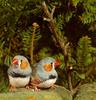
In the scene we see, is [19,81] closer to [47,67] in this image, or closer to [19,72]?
[19,72]

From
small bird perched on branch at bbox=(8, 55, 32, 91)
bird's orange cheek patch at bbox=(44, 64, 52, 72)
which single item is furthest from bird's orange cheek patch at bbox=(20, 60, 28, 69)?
bird's orange cheek patch at bbox=(44, 64, 52, 72)

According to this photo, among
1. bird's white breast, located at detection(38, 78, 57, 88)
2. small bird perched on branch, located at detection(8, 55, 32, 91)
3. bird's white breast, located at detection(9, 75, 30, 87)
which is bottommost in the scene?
bird's white breast, located at detection(38, 78, 57, 88)

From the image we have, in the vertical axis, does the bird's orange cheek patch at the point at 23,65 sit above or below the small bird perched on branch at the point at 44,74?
above

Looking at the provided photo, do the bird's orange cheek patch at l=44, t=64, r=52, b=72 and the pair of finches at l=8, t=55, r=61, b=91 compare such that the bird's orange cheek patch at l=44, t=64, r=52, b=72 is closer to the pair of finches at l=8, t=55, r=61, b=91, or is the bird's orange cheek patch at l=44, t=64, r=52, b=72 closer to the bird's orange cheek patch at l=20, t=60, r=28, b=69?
the pair of finches at l=8, t=55, r=61, b=91

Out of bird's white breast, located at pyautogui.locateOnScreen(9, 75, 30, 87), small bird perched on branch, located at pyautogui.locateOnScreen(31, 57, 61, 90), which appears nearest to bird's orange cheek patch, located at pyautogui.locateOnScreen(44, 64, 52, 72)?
small bird perched on branch, located at pyautogui.locateOnScreen(31, 57, 61, 90)

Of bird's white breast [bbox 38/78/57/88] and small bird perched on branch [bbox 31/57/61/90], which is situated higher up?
small bird perched on branch [bbox 31/57/61/90]

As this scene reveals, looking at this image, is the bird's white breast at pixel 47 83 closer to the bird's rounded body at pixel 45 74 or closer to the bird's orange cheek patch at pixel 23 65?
the bird's rounded body at pixel 45 74

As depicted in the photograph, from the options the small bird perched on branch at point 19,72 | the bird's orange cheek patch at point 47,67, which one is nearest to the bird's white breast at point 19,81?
the small bird perched on branch at point 19,72

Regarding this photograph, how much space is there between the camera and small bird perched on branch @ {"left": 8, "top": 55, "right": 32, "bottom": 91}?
2523 millimetres

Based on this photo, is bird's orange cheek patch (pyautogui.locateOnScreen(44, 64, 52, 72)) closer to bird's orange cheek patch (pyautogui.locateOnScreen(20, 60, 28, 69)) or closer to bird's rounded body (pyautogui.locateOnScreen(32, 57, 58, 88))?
bird's rounded body (pyautogui.locateOnScreen(32, 57, 58, 88))

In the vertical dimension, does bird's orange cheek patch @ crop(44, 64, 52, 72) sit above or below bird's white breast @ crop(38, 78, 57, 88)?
above

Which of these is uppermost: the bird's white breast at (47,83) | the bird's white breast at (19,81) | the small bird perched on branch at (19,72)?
the small bird perched on branch at (19,72)

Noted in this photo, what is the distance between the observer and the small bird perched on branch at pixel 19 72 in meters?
2.52

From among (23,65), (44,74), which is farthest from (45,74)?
(23,65)
